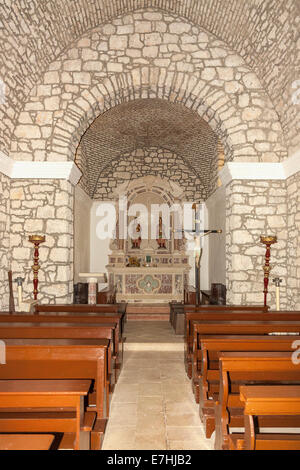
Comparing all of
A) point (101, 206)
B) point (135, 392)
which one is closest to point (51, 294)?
point (135, 392)

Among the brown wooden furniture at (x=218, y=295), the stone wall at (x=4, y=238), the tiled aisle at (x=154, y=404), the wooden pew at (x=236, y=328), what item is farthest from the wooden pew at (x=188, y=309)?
the stone wall at (x=4, y=238)

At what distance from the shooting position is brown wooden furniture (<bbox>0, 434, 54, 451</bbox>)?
169cm

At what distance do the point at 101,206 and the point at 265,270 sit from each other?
708 centimetres

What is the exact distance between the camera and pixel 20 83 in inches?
273

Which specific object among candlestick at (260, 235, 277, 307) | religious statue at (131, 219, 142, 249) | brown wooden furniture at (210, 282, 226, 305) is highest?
religious statue at (131, 219, 142, 249)

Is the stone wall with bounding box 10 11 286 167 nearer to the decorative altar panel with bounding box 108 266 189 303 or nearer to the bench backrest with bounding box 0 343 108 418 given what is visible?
the decorative altar panel with bounding box 108 266 189 303

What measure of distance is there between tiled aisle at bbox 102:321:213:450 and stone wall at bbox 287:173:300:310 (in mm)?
2286

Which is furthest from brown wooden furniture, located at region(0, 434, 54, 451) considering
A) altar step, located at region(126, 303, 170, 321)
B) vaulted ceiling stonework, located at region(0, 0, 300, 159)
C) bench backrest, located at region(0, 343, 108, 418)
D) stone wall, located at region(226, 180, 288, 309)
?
altar step, located at region(126, 303, 170, 321)

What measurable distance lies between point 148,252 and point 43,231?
4.76m

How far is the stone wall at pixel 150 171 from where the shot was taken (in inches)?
504

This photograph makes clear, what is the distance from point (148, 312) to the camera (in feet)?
33.0

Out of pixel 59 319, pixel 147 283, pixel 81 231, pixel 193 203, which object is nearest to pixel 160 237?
pixel 147 283

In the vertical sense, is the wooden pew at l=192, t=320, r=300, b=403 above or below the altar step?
above

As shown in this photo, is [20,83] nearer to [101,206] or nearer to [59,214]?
[59,214]
